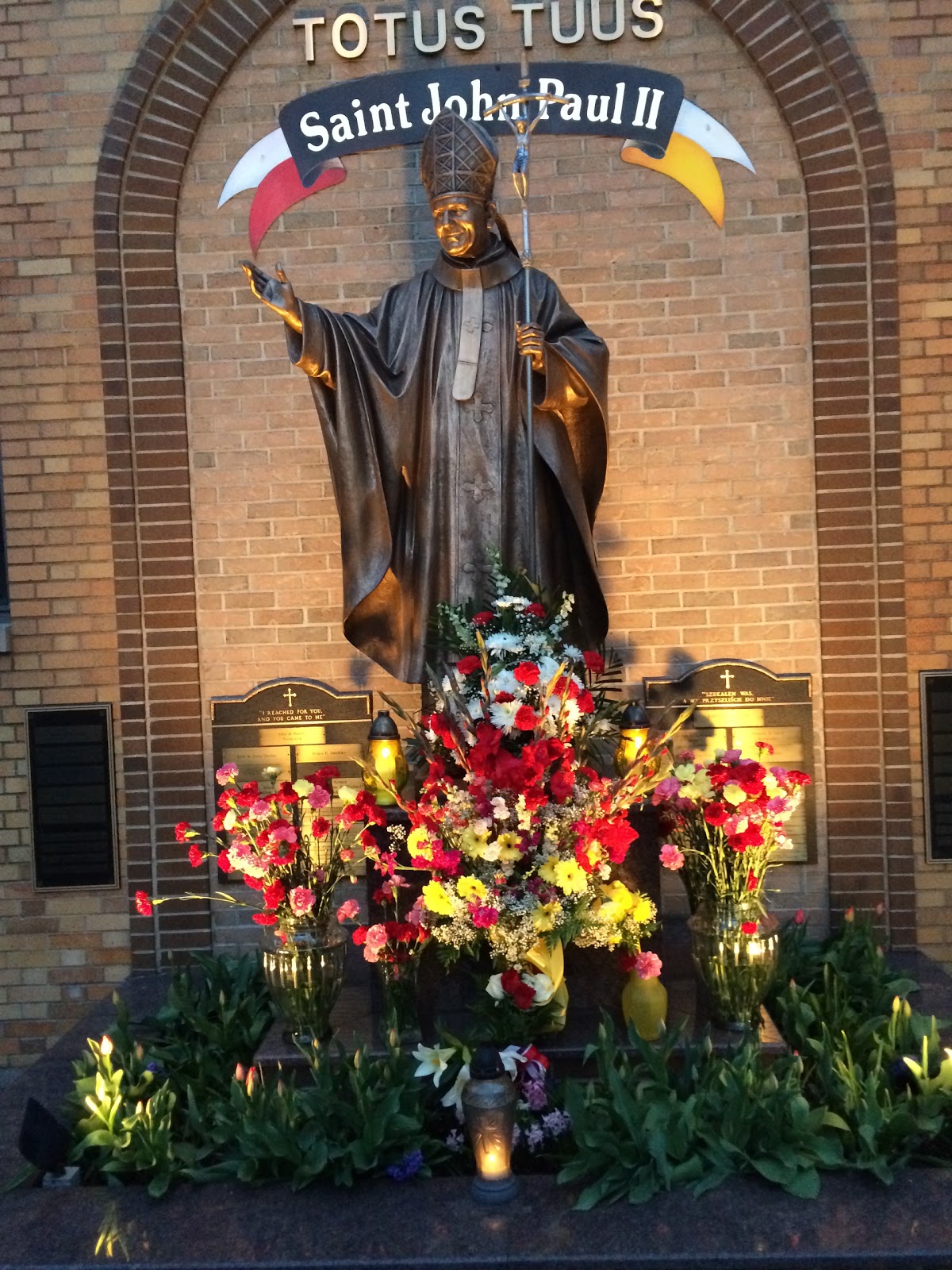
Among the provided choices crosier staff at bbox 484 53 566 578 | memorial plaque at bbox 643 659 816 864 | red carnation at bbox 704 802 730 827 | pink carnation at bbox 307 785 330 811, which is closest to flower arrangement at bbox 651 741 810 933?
red carnation at bbox 704 802 730 827

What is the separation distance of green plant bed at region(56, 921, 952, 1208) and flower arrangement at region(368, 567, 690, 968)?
1.21ft

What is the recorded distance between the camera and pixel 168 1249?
9.45 ft

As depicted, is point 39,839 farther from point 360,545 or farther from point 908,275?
point 908,275

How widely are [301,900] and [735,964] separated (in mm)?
1350

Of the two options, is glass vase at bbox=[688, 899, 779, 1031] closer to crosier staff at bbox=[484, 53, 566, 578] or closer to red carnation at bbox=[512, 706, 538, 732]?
red carnation at bbox=[512, 706, 538, 732]

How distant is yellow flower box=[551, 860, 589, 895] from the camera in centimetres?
324

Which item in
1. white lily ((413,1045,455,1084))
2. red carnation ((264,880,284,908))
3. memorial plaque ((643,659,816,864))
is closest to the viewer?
white lily ((413,1045,455,1084))

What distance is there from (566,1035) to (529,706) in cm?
103

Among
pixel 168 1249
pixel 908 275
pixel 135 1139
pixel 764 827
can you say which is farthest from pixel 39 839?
pixel 908 275

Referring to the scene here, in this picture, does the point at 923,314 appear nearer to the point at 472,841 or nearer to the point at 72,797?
the point at 472,841

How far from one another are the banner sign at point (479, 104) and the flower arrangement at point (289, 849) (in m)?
2.96

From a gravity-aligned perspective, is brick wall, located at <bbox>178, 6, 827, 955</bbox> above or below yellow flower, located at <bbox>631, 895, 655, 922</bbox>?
above

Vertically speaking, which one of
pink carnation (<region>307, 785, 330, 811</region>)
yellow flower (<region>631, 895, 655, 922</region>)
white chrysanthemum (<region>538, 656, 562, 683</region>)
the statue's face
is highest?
the statue's face

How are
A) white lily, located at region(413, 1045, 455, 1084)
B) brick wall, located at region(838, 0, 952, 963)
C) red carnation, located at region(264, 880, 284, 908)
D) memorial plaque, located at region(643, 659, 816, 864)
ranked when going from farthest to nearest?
memorial plaque, located at region(643, 659, 816, 864) → brick wall, located at region(838, 0, 952, 963) → red carnation, located at region(264, 880, 284, 908) → white lily, located at region(413, 1045, 455, 1084)
